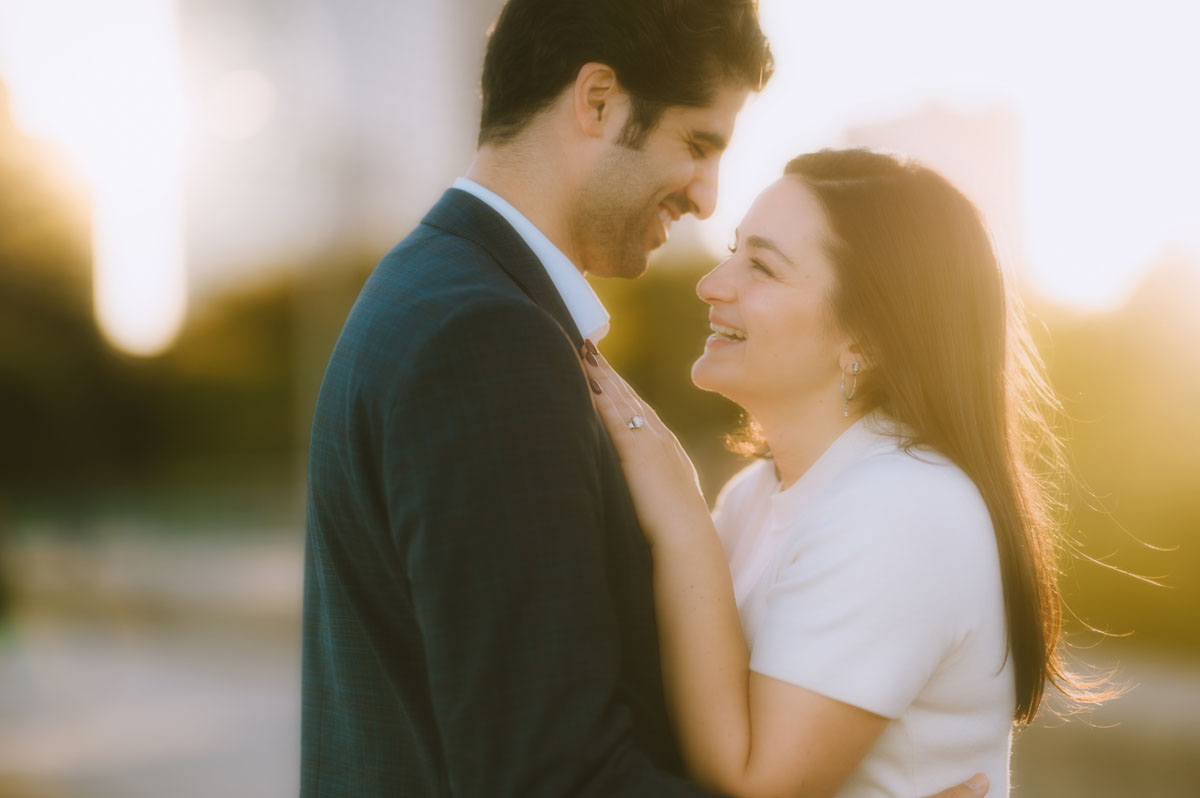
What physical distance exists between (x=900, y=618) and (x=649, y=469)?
560mm

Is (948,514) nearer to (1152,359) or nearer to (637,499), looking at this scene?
(637,499)

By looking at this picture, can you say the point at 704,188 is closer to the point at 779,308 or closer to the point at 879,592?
the point at 779,308

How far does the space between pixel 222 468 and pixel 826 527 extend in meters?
26.2

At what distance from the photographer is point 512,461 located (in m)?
1.60

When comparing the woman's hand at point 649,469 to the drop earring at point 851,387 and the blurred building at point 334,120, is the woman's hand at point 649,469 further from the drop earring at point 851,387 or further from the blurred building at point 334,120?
the blurred building at point 334,120

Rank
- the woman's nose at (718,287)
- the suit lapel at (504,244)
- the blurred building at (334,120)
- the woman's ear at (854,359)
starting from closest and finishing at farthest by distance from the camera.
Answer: the suit lapel at (504,244)
the woman's ear at (854,359)
the woman's nose at (718,287)
the blurred building at (334,120)

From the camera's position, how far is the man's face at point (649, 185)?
2.27m

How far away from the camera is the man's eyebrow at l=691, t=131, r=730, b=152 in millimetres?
2361

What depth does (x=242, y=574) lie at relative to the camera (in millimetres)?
15406

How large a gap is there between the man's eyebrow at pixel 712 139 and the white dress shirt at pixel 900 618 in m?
0.78

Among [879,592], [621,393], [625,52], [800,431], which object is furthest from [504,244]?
[800,431]

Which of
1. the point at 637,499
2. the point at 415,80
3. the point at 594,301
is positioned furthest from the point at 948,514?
the point at 415,80

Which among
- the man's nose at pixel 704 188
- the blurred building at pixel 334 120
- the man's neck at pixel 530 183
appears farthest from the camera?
the blurred building at pixel 334 120

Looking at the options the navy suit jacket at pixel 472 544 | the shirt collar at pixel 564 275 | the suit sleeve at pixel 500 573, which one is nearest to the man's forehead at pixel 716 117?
the shirt collar at pixel 564 275
